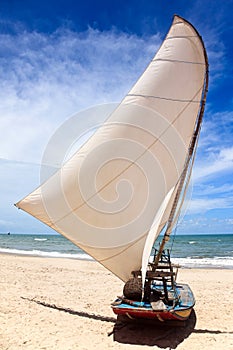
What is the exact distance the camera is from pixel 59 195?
21.9 ft

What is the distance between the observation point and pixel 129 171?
273 inches

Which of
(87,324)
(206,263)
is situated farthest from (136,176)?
(206,263)

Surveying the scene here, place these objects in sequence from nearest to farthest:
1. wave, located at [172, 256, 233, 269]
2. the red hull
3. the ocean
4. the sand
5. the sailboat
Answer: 1. the red hull
2. the sand
3. the sailboat
4. wave, located at [172, 256, 233, 269]
5. the ocean

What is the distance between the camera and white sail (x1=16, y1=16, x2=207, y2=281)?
673cm

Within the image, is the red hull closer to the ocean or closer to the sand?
the sand

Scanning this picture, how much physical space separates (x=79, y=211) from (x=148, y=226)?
4.93ft

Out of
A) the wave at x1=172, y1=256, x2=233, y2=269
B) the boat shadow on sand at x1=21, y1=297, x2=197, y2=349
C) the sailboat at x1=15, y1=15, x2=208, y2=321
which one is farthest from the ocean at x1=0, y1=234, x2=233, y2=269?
the boat shadow on sand at x1=21, y1=297, x2=197, y2=349

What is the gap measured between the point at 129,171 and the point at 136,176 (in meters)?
0.19

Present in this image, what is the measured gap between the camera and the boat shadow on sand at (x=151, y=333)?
6000mm

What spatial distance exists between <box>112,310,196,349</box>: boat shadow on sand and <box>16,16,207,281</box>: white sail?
109 centimetres

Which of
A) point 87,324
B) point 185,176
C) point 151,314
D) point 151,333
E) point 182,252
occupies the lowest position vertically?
point 151,333

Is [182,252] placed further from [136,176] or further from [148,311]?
[148,311]

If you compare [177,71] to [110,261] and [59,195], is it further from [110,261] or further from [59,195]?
[110,261]

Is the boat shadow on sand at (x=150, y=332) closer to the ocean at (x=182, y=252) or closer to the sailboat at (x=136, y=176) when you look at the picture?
the sailboat at (x=136, y=176)
